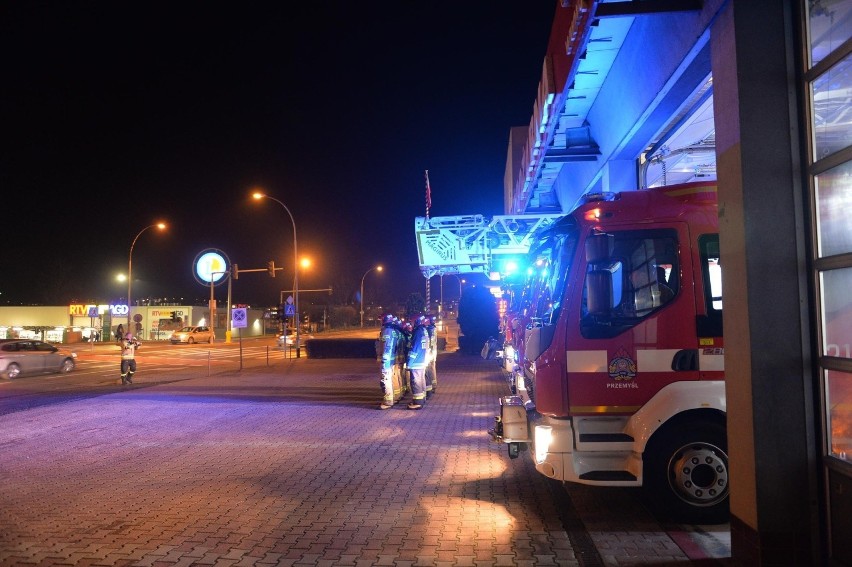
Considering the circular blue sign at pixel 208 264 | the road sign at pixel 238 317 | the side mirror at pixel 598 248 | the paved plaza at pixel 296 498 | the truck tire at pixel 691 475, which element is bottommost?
the paved plaza at pixel 296 498

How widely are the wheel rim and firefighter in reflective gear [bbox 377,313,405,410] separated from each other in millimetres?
7515

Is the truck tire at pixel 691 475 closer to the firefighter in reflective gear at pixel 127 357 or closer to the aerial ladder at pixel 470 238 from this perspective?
the aerial ladder at pixel 470 238

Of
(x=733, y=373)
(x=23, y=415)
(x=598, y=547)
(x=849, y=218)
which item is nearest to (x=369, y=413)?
(x=23, y=415)

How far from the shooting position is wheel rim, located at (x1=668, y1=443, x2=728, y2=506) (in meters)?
5.63

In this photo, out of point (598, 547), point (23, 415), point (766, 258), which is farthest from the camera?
point (23, 415)

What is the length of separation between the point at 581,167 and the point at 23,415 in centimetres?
1258

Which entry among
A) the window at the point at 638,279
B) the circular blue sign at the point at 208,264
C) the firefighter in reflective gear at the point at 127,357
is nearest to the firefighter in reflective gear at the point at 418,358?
the window at the point at 638,279

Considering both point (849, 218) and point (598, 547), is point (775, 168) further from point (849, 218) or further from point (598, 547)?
point (598, 547)

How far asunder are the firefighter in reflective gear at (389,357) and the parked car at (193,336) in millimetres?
38058

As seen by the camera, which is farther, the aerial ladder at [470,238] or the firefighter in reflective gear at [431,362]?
the aerial ladder at [470,238]

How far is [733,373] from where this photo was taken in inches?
164

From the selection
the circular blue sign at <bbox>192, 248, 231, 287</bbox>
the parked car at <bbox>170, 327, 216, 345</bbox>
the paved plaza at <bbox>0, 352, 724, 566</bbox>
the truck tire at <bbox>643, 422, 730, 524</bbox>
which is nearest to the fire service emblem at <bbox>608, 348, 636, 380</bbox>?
the truck tire at <bbox>643, 422, 730, 524</bbox>

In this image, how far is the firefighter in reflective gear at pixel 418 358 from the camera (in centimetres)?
1255

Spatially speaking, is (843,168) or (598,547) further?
(598,547)
